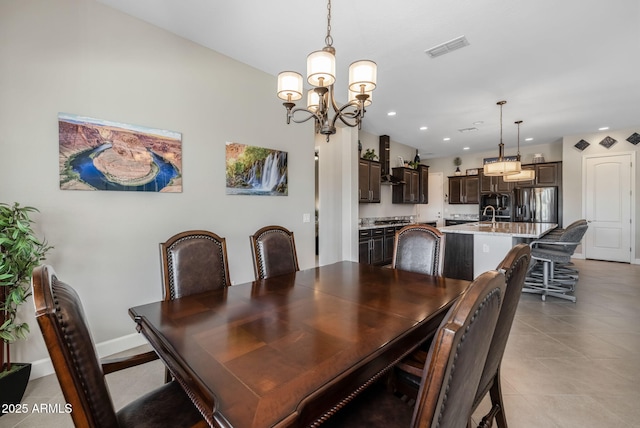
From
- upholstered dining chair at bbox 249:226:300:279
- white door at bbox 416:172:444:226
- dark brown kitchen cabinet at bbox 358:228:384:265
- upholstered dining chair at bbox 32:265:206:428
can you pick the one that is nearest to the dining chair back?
upholstered dining chair at bbox 32:265:206:428

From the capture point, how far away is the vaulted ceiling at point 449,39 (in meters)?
2.35

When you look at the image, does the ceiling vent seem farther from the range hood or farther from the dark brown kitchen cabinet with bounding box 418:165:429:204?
the dark brown kitchen cabinet with bounding box 418:165:429:204

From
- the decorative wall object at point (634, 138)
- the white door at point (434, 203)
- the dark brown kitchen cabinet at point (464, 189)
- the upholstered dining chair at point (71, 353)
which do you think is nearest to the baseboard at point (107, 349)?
the upholstered dining chair at point (71, 353)

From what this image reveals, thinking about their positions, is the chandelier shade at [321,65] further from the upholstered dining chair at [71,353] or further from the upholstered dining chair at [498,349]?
the upholstered dining chair at [71,353]

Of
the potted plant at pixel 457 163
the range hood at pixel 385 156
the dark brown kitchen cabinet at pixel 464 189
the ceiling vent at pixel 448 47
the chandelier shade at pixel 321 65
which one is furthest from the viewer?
the potted plant at pixel 457 163

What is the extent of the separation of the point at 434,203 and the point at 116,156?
27.9ft

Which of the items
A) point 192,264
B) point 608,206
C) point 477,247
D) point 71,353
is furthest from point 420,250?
point 608,206

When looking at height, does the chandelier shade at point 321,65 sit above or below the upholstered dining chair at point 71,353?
above

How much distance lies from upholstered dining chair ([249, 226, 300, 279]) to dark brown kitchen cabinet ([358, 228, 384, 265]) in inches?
117

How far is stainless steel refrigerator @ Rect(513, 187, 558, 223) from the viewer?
22.4 ft

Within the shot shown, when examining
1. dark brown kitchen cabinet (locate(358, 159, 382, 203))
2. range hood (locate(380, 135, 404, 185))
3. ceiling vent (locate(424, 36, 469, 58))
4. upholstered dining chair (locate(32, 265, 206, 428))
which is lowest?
upholstered dining chair (locate(32, 265, 206, 428))

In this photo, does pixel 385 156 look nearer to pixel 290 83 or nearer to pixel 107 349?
pixel 290 83

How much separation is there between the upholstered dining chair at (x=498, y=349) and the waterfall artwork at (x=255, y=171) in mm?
2497

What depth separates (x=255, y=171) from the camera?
11.0 ft
